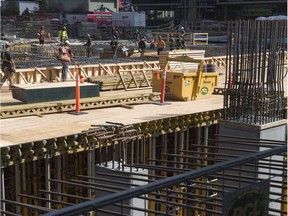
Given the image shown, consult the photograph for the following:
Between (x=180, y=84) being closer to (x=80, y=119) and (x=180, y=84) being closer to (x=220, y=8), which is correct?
(x=80, y=119)

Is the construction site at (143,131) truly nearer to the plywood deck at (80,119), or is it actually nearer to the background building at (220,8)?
the plywood deck at (80,119)

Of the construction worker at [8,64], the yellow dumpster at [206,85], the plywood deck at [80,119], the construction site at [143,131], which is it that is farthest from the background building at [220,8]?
the construction site at [143,131]

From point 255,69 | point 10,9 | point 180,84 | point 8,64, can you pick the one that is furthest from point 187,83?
point 10,9

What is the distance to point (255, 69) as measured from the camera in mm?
12961

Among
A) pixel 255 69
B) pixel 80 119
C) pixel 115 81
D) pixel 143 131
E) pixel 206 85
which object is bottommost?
pixel 143 131

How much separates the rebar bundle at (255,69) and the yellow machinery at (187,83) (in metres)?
5.05

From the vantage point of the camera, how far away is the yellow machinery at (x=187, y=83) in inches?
728

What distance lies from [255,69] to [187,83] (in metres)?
5.92

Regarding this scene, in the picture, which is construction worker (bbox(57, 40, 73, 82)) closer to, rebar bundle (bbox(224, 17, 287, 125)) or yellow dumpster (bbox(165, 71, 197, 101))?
yellow dumpster (bbox(165, 71, 197, 101))

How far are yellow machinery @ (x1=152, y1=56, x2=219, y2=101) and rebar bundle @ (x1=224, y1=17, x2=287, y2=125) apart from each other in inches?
199

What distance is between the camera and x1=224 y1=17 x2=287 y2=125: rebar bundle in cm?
1275

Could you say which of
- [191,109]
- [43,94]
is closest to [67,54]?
[43,94]

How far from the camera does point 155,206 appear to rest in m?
13.9

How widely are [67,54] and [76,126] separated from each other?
7.76 m
